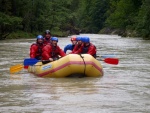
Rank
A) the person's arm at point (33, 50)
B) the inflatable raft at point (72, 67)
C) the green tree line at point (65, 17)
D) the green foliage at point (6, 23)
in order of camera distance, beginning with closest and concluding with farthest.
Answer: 1. the inflatable raft at point (72, 67)
2. the person's arm at point (33, 50)
3. the green foliage at point (6, 23)
4. the green tree line at point (65, 17)

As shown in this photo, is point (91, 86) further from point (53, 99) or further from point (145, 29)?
point (145, 29)

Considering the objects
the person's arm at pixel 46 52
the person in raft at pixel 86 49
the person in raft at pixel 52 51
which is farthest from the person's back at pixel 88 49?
the person's arm at pixel 46 52

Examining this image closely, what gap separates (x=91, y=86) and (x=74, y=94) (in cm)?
127

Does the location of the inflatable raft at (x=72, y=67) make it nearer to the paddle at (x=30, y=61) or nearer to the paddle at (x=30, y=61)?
the paddle at (x=30, y=61)

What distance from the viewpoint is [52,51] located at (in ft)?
39.8

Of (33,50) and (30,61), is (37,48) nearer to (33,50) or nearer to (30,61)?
(33,50)

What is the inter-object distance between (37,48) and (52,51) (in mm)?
717

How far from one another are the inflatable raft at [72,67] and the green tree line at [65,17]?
2893 cm

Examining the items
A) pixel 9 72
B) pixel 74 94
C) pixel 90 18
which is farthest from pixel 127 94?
pixel 90 18

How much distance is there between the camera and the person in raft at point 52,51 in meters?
11.8

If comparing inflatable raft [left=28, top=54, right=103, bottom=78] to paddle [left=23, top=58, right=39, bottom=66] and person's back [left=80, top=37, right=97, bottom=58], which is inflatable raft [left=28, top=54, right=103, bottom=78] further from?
person's back [left=80, top=37, right=97, bottom=58]

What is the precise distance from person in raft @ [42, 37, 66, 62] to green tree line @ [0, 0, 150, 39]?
91.5ft

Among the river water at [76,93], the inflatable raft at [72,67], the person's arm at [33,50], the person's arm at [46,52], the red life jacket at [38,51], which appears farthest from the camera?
the red life jacket at [38,51]

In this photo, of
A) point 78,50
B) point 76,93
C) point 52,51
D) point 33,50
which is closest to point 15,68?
point 33,50
